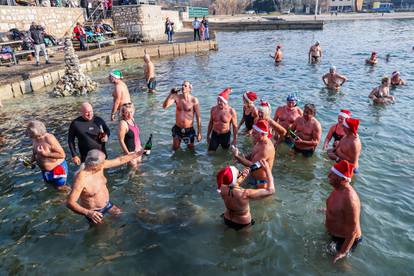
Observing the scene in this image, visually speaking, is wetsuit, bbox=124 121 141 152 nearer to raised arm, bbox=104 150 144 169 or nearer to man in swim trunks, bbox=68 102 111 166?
man in swim trunks, bbox=68 102 111 166

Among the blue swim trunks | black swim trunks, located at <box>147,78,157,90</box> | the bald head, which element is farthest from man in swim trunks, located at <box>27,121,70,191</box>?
black swim trunks, located at <box>147,78,157,90</box>

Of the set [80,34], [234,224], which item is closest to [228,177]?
[234,224]

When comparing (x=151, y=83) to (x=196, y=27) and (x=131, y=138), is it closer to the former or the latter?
(x=131, y=138)

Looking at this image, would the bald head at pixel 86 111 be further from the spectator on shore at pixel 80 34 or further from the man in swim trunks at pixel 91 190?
the spectator on shore at pixel 80 34

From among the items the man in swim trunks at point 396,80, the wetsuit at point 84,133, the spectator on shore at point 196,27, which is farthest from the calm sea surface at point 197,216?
the spectator on shore at point 196,27

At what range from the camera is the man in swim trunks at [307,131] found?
703 cm

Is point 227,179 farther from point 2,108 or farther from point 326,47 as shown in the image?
point 326,47

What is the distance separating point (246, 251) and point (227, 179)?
147 centimetres

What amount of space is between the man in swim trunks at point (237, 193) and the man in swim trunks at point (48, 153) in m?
3.30

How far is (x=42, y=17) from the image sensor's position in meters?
20.7

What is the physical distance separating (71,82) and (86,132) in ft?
28.4

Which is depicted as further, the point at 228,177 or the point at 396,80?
the point at 396,80

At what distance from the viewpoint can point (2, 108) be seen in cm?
1185

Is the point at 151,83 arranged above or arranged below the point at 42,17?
below
